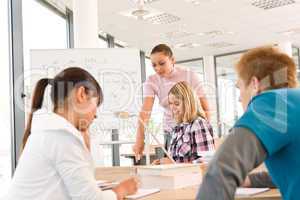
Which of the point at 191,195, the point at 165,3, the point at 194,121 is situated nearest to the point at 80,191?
the point at 191,195

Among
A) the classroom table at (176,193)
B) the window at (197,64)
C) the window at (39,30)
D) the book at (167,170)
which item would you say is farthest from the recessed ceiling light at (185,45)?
the book at (167,170)

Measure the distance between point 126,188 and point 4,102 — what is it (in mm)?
2376

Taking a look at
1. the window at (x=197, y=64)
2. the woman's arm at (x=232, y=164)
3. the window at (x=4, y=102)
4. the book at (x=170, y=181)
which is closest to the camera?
the woman's arm at (x=232, y=164)

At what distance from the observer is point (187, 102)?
2.45 m

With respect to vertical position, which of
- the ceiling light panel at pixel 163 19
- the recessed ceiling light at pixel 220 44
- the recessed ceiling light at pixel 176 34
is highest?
the ceiling light panel at pixel 163 19

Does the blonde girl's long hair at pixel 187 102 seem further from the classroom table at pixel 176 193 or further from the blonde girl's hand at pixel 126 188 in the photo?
the blonde girl's hand at pixel 126 188

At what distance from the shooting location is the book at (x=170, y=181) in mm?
1640

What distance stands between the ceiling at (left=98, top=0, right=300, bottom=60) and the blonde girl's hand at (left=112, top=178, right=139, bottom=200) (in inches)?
129

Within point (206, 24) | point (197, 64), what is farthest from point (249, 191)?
point (197, 64)

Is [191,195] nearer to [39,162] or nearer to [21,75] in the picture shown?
[39,162]

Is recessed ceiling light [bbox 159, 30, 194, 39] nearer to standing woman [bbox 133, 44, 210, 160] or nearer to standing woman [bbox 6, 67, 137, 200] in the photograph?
standing woman [bbox 133, 44, 210, 160]

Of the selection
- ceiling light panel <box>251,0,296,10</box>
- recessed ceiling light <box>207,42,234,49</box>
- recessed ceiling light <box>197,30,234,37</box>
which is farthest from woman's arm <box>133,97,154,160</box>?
recessed ceiling light <box>207,42,234,49</box>

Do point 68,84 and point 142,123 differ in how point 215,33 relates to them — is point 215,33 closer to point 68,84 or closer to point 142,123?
point 142,123

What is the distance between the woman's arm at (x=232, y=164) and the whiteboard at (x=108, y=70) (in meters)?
2.81
